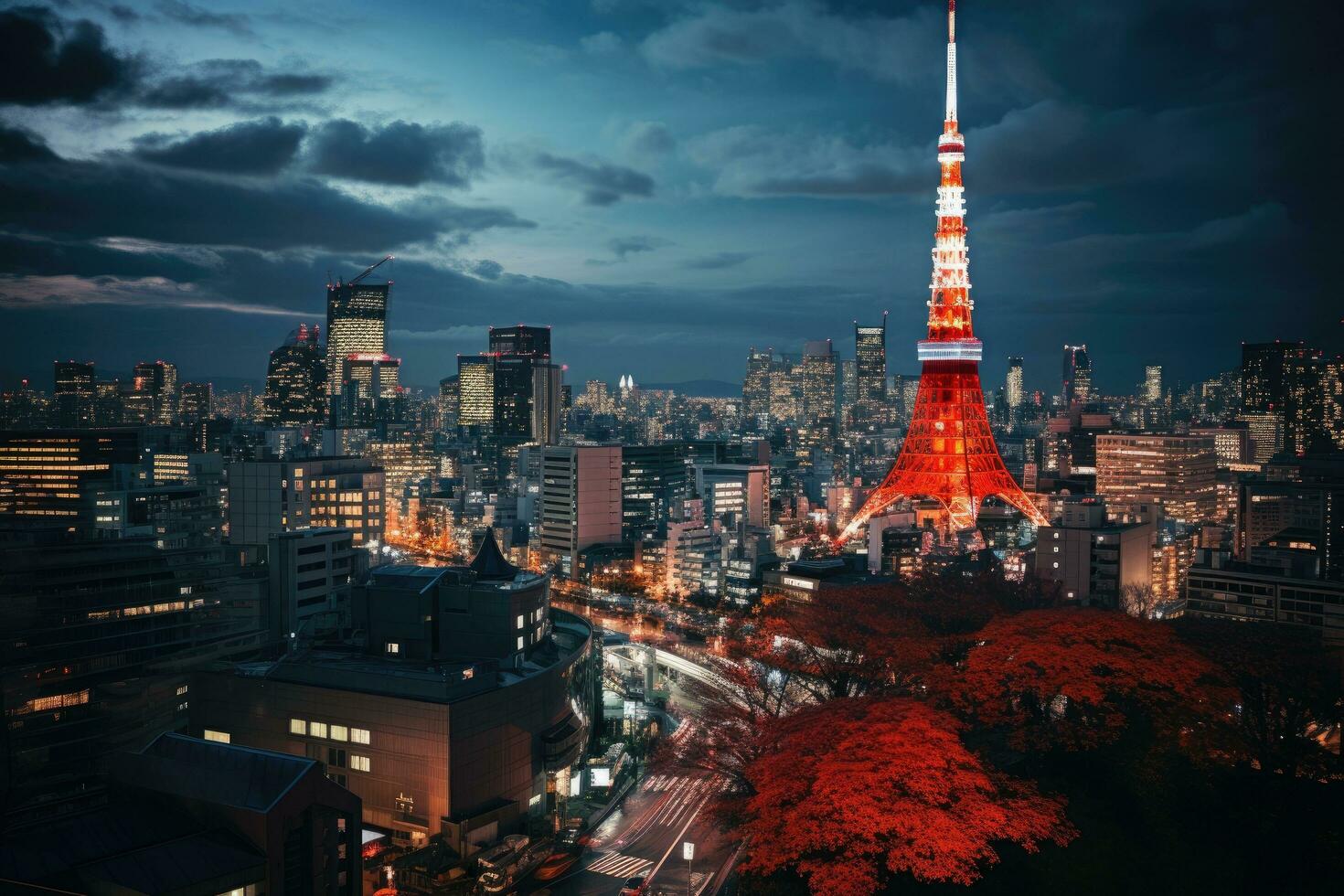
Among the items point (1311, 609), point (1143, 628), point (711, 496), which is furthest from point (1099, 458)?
point (1143, 628)

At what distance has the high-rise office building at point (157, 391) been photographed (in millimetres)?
69062

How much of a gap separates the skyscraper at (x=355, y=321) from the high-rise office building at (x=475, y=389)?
11.5 metres

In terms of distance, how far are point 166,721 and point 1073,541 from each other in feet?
71.0

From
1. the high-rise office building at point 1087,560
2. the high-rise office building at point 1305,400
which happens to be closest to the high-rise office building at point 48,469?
the high-rise office building at point 1087,560

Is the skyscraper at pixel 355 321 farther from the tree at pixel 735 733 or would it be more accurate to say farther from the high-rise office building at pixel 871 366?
the tree at pixel 735 733

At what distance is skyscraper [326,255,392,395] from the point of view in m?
108

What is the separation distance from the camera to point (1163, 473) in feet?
165

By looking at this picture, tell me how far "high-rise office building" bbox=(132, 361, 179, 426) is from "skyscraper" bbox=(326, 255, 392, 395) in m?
29.5

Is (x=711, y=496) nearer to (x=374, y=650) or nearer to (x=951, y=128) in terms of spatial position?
(x=951, y=128)

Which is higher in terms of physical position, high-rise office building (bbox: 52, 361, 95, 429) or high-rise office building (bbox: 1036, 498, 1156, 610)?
high-rise office building (bbox: 52, 361, 95, 429)

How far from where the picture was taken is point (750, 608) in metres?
31.1

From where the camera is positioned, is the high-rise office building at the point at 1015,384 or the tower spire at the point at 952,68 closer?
the tower spire at the point at 952,68

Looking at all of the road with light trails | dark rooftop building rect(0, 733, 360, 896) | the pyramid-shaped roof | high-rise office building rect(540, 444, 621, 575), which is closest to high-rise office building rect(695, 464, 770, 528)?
high-rise office building rect(540, 444, 621, 575)

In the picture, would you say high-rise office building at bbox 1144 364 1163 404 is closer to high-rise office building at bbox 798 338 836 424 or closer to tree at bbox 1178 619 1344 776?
high-rise office building at bbox 798 338 836 424
